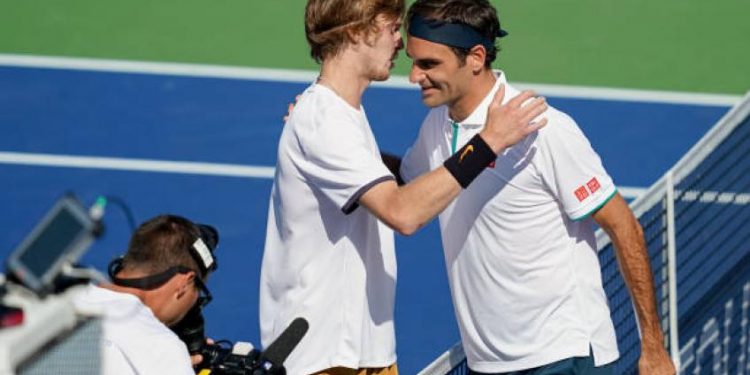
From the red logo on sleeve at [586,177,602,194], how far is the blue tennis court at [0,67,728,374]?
3.71 meters

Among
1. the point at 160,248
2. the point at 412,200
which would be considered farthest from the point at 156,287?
the point at 412,200

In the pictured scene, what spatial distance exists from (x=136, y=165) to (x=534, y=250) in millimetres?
5037

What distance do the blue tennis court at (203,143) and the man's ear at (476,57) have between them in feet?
12.0

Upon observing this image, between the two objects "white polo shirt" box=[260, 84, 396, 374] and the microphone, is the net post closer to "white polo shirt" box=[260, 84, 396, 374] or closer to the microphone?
"white polo shirt" box=[260, 84, 396, 374]

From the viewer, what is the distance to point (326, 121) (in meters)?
5.43

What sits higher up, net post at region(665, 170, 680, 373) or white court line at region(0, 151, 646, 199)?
net post at region(665, 170, 680, 373)

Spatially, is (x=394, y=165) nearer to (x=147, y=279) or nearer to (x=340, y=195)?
(x=340, y=195)

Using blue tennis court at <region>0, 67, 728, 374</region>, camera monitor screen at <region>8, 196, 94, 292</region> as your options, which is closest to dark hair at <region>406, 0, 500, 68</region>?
camera monitor screen at <region>8, 196, 94, 292</region>

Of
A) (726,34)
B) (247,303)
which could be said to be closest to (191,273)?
(247,303)

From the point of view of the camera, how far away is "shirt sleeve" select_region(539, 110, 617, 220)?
569cm

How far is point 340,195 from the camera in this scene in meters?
5.40

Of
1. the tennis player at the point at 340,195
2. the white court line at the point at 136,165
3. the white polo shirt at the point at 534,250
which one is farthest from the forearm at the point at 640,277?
the white court line at the point at 136,165

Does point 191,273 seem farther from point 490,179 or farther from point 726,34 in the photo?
point 726,34

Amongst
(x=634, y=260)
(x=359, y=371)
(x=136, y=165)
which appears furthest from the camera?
(x=136, y=165)
